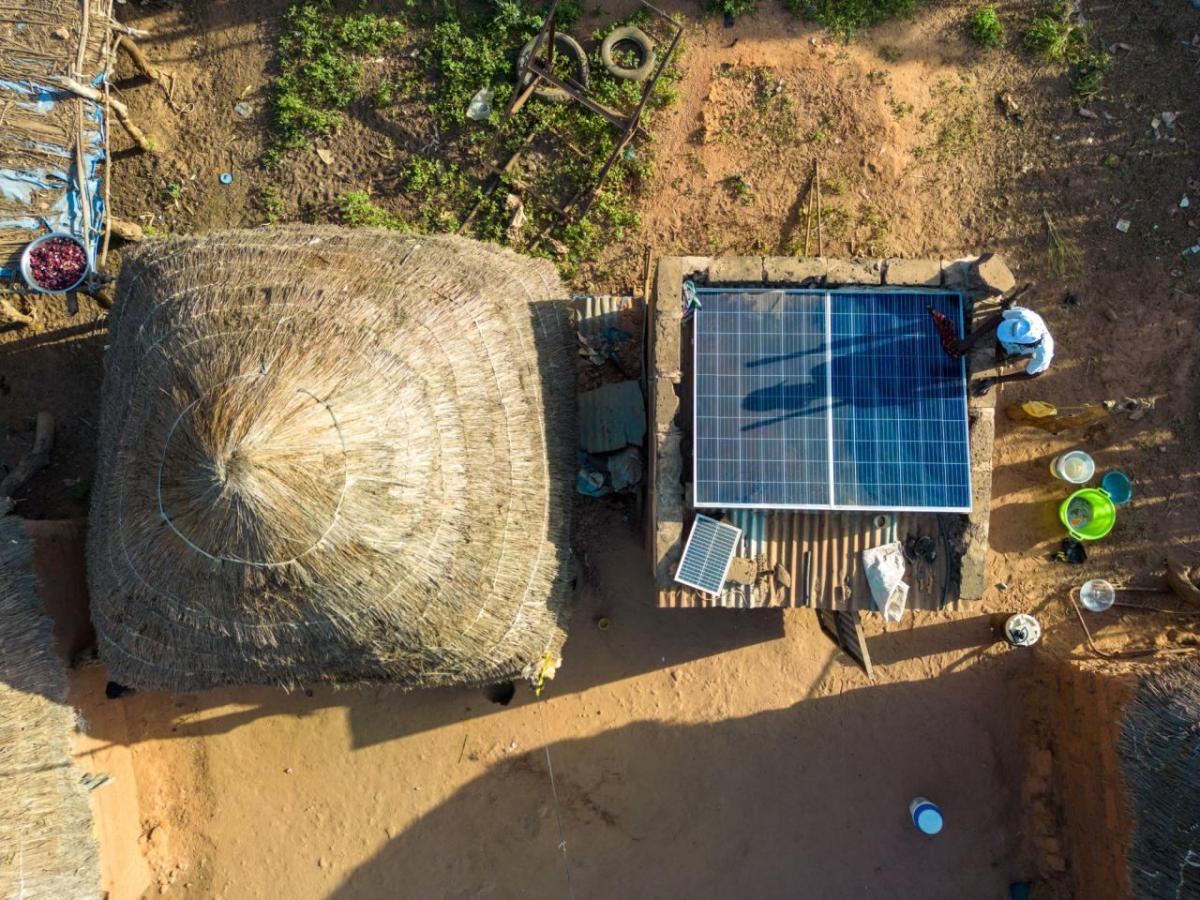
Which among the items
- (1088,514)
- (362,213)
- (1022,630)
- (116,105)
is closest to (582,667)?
(1022,630)

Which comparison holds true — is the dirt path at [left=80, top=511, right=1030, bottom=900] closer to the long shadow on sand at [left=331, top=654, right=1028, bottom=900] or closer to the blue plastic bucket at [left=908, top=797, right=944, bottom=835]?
the long shadow on sand at [left=331, top=654, right=1028, bottom=900]

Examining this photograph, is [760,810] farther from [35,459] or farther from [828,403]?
[35,459]

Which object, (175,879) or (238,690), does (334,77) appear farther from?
(175,879)

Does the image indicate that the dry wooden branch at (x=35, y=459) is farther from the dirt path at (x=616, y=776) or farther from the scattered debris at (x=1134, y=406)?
the scattered debris at (x=1134, y=406)

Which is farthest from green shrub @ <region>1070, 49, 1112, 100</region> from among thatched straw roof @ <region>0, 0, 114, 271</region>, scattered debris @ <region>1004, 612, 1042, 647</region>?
thatched straw roof @ <region>0, 0, 114, 271</region>

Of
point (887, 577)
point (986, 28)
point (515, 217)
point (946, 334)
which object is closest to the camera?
point (946, 334)

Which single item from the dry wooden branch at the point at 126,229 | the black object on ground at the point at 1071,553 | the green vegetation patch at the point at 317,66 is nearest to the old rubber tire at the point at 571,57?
the green vegetation patch at the point at 317,66
